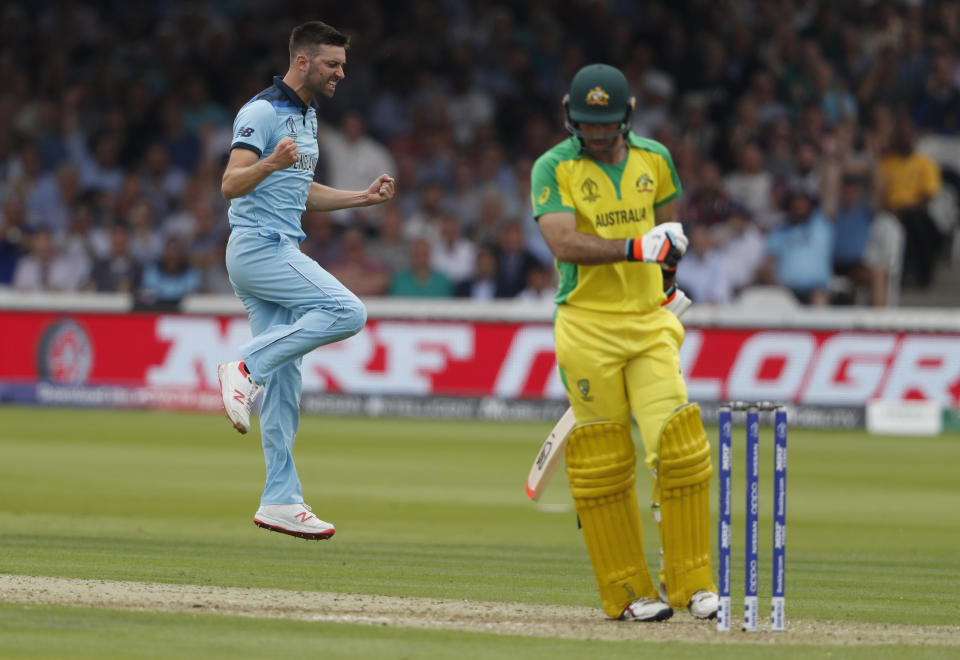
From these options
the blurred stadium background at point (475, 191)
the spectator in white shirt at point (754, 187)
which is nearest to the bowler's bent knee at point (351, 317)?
the blurred stadium background at point (475, 191)

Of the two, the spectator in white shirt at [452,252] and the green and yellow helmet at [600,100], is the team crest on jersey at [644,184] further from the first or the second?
the spectator in white shirt at [452,252]

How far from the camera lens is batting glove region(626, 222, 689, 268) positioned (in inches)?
255

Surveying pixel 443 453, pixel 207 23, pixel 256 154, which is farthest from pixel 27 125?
pixel 256 154

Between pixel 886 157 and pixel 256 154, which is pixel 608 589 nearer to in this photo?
pixel 256 154

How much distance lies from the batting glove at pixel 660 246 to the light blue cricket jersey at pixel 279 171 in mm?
1973

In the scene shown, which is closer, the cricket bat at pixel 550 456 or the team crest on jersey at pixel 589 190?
the team crest on jersey at pixel 589 190

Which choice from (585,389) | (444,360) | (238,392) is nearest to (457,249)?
(444,360)

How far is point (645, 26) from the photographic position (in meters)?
21.9

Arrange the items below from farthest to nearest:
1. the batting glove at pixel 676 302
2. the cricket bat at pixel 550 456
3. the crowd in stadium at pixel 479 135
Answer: the crowd in stadium at pixel 479 135 → the batting glove at pixel 676 302 → the cricket bat at pixel 550 456

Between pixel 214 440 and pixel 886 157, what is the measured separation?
8.95m

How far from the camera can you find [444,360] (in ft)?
60.6

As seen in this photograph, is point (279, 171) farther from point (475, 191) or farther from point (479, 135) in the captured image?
point (479, 135)

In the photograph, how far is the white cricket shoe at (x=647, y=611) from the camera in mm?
6863

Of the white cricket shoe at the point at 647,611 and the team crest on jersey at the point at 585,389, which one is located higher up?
the team crest on jersey at the point at 585,389
